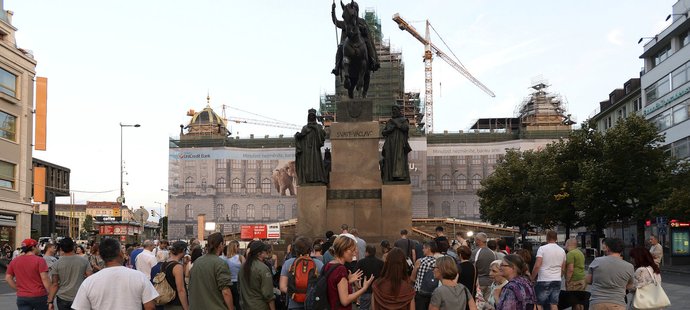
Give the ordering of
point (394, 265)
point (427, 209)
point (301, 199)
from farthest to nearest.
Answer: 1. point (427, 209)
2. point (301, 199)
3. point (394, 265)

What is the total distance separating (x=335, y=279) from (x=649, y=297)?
14.8ft

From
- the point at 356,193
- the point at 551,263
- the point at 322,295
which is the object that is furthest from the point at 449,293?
the point at 356,193

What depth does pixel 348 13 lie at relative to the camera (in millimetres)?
20594

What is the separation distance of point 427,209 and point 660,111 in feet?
176

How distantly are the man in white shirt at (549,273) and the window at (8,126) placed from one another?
41093 mm

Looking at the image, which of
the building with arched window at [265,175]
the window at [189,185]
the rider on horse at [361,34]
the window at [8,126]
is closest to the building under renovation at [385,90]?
the building with arched window at [265,175]

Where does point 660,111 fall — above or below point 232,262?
above

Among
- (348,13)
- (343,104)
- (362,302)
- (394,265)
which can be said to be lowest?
(362,302)

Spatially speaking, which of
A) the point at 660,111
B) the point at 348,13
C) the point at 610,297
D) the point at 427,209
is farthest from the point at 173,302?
the point at 427,209

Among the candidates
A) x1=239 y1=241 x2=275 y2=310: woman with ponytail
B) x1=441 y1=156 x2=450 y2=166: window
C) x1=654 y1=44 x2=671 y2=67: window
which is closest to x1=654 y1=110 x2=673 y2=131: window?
x1=654 y1=44 x2=671 y2=67: window

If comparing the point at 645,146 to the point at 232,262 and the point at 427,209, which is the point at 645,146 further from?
the point at 427,209

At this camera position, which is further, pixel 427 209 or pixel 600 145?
pixel 427 209

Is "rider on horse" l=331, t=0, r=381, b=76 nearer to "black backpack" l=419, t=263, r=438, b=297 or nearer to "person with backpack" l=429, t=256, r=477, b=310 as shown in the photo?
"black backpack" l=419, t=263, r=438, b=297

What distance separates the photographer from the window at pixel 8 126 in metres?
46.2
